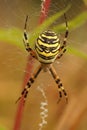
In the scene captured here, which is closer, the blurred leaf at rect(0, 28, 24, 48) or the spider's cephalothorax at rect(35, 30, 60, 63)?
the spider's cephalothorax at rect(35, 30, 60, 63)

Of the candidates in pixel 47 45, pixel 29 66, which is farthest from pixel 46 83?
pixel 47 45

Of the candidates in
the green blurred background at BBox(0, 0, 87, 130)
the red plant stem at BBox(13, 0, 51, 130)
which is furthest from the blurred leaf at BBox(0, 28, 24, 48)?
the green blurred background at BBox(0, 0, 87, 130)

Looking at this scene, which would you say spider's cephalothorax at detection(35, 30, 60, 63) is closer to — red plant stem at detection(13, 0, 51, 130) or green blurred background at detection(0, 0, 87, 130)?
red plant stem at detection(13, 0, 51, 130)

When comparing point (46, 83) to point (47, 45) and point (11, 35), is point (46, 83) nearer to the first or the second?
point (11, 35)

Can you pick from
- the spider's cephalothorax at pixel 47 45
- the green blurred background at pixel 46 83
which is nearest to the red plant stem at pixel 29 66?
the spider's cephalothorax at pixel 47 45

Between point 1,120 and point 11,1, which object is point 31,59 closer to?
point 11,1
